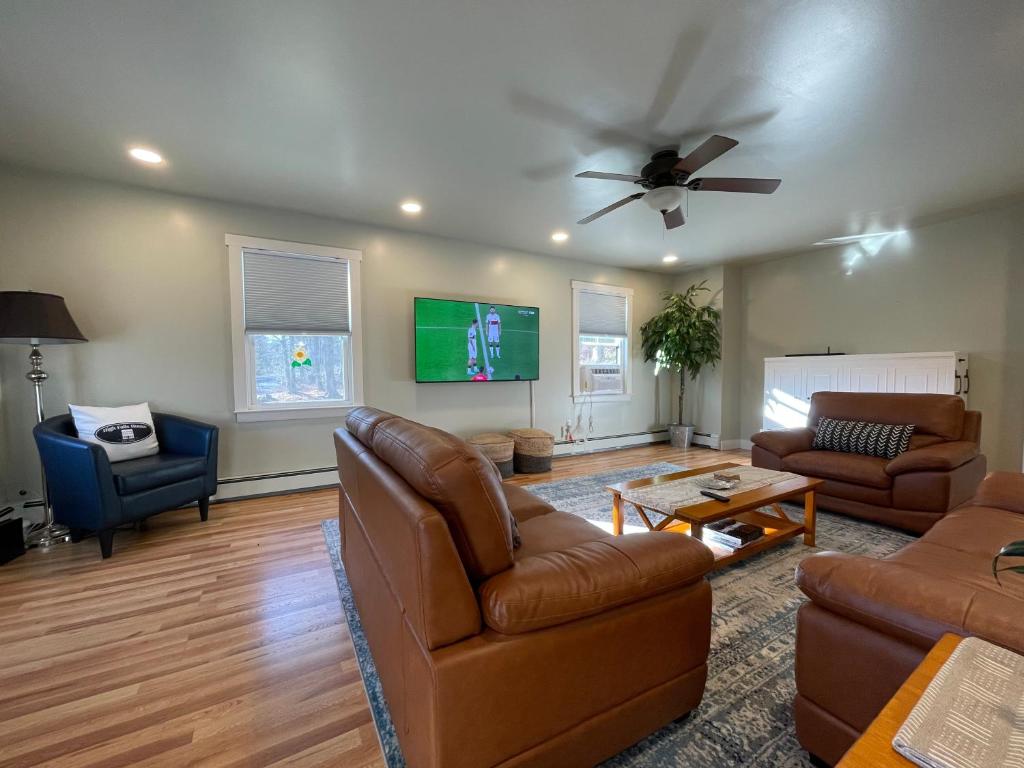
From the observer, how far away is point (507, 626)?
916 mm

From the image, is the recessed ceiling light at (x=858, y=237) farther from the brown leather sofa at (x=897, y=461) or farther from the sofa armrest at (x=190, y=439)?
the sofa armrest at (x=190, y=439)

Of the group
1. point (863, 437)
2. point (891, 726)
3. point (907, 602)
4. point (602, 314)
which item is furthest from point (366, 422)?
point (602, 314)

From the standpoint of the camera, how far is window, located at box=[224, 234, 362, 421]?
348 cm

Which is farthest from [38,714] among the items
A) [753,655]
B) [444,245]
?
[444,245]

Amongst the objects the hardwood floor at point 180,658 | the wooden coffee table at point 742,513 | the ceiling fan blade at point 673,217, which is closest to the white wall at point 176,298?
the hardwood floor at point 180,658

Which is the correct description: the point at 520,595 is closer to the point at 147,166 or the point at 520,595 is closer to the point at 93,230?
the point at 147,166

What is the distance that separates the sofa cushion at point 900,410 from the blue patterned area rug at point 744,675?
1013mm

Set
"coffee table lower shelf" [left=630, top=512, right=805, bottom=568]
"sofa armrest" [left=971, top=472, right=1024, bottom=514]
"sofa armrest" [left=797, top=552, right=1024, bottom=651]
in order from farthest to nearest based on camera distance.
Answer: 1. "coffee table lower shelf" [left=630, top=512, right=805, bottom=568]
2. "sofa armrest" [left=971, top=472, right=1024, bottom=514]
3. "sofa armrest" [left=797, top=552, right=1024, bottom=651]

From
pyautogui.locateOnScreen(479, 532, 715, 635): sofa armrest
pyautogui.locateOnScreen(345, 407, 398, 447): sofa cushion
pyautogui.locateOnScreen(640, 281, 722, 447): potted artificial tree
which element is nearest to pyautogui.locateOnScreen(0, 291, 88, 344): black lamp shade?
pyautogui.locateOnScreen(345, 407, 398, 447): sofa cushion

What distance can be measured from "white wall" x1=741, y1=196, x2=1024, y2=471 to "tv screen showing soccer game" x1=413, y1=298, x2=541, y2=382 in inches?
129

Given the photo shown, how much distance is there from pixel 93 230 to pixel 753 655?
15.9ft

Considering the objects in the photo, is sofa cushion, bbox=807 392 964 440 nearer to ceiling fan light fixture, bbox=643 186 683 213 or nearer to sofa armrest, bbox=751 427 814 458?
sofa armrest, bbox=751 427 814 458

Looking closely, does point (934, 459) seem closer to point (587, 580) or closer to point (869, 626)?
point (869, 626)

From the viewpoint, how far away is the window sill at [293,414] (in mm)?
3512
